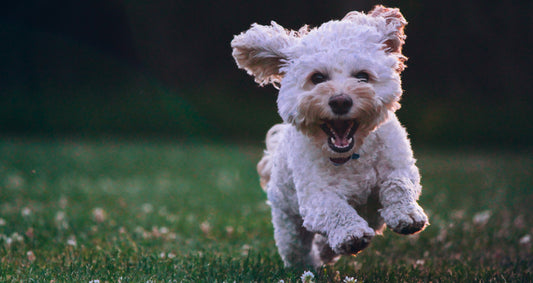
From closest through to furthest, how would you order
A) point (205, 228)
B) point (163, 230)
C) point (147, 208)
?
1. point (163, 230)
2. point (205, 228)
3. point (147, 208)

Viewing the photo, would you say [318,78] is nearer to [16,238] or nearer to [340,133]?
[340,133]

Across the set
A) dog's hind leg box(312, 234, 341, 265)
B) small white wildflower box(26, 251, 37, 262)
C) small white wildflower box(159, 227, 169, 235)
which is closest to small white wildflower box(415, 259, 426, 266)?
dog's hind leg box(312, 234, 341, 265)

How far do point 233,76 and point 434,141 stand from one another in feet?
20.7

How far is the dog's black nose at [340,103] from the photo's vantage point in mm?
3176

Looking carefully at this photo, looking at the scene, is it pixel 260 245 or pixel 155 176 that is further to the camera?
pixel 155 176

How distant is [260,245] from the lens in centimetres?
554

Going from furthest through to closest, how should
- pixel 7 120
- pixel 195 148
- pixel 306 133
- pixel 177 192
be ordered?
pixel 7 120 < pixel 195 148 < pixel 177 192 < pixel 306 133

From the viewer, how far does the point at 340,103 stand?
3182 mm

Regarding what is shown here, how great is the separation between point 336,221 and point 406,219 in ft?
1.22

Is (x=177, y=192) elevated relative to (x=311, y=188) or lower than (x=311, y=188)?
lower

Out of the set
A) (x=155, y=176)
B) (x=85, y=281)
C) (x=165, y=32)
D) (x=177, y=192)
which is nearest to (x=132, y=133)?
(x=165, y=32)

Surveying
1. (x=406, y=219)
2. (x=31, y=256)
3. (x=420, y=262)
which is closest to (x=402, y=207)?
(x=406, y=219)

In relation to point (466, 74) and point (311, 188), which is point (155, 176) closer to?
point (311, 188)

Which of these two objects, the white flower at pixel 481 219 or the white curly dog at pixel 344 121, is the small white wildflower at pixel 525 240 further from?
the white curly dog at pixel 344 121
